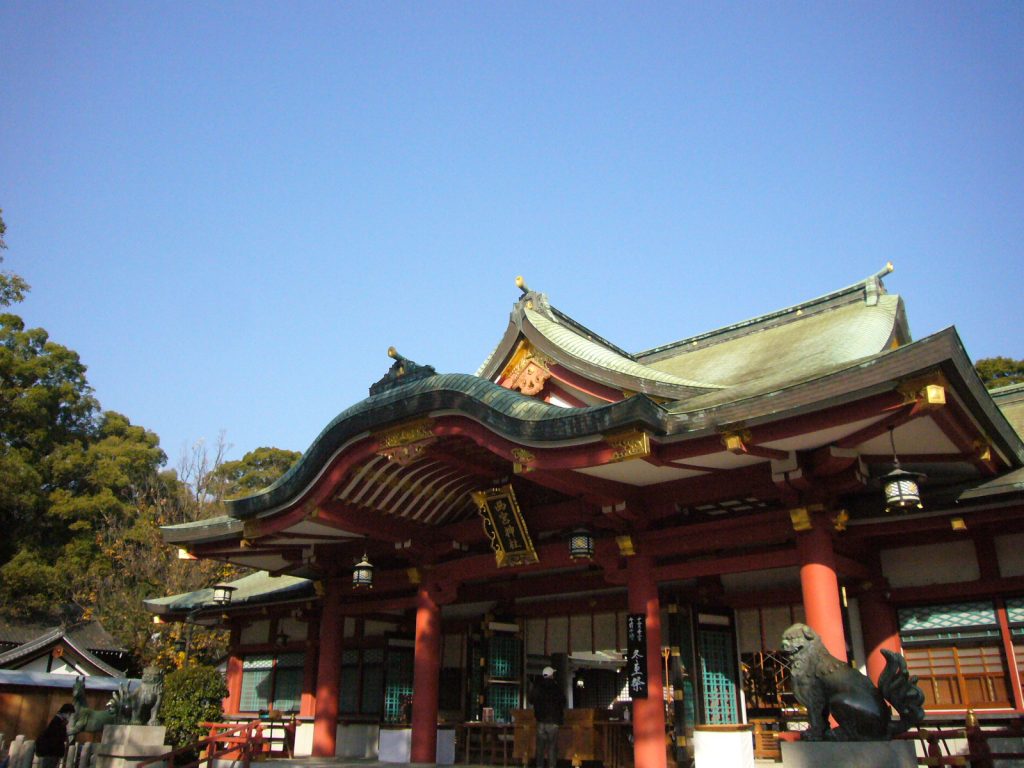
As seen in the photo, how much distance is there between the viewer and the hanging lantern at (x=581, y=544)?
11719mm

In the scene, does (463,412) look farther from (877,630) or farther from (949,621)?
(949,621)

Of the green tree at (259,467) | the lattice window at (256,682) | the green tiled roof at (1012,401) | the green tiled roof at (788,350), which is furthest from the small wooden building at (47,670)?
the green tree at (259,467)

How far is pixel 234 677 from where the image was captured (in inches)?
798

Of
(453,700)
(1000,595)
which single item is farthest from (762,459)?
(453,700)

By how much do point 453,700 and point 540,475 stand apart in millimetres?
7941

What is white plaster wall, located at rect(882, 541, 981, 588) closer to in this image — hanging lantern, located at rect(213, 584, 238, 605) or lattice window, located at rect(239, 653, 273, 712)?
hanging lantern, located at rect(213, 584, 238, 605)

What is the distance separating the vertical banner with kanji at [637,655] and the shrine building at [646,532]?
1.2 inches

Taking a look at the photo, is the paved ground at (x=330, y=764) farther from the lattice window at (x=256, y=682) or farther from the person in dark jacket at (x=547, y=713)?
the lattice window at (x=256, y=682)

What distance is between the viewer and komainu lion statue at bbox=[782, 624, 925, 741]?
26.2ft

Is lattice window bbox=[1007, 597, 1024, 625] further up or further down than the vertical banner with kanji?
further up

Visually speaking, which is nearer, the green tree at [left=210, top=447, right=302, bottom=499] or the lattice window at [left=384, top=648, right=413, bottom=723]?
the lattice window at [left=384, top=648, right=413, bottom=723]

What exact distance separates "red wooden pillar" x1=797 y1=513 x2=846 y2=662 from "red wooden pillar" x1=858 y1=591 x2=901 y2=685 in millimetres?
2008

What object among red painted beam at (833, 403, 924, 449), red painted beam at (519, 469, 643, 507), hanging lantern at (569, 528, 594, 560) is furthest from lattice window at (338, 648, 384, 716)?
red painted beam at (833, 403, 924, 449)

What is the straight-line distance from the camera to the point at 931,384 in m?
8.18
